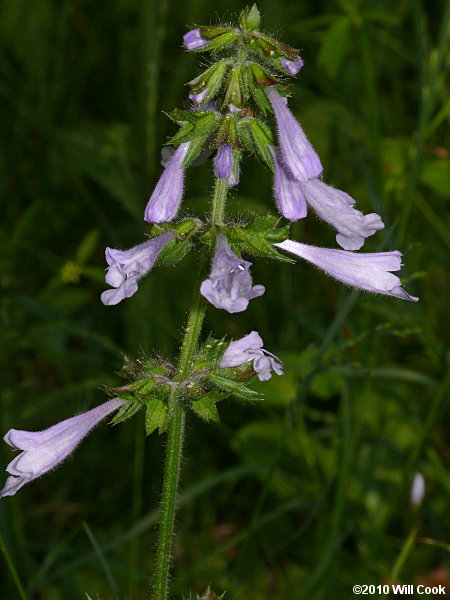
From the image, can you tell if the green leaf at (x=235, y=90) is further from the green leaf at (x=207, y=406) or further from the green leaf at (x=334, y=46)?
the green leaf at (x=334, y=46)

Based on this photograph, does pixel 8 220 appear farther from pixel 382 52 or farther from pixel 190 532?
pixel 382 52

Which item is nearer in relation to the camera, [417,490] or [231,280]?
[231,280]

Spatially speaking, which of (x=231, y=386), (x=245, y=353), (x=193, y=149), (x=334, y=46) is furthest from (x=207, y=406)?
(x=334, y=46)

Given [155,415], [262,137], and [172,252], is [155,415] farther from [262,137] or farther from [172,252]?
[262,137]

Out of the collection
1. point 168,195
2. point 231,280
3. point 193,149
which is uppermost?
point 193,149

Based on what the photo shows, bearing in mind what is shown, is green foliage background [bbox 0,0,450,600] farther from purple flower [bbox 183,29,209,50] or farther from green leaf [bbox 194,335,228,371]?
purple flower [bbox 183,29,209,50]

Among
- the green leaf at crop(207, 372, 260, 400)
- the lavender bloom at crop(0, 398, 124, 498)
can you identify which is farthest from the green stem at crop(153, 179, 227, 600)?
the lavender bloom at crop(0, 398, 124, 498)

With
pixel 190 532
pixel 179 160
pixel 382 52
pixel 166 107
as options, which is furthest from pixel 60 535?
pixel 382 52
